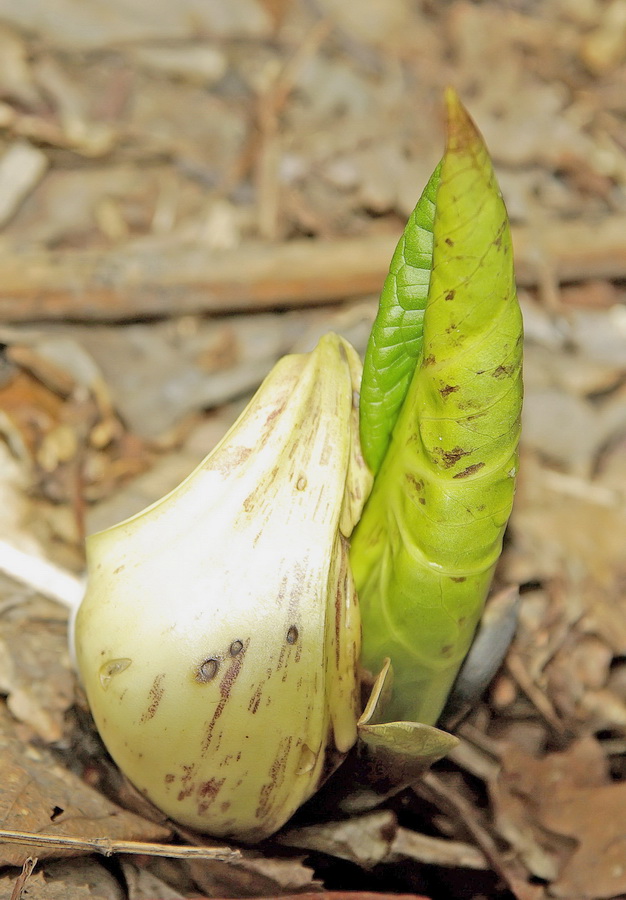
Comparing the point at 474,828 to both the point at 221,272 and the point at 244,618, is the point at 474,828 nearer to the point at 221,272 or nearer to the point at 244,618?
the point at 244,618

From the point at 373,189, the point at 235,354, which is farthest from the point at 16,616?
the point at 373,189

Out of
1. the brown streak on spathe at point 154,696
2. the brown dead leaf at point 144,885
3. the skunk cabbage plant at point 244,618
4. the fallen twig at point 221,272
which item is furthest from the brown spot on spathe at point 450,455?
the fallen twig at point 221,272

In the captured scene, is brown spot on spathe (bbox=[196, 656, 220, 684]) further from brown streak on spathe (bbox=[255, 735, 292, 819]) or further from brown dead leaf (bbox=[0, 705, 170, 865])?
brown dead leaf (bbox=[0, 705, 170, 865])

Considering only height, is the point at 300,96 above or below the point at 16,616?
above

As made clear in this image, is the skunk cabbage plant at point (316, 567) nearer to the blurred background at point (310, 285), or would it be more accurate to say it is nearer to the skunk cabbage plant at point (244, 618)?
the skunk cabbage plant at point (244, 618)

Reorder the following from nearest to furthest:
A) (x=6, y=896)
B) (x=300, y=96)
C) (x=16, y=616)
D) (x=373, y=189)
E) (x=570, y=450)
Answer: (x=6, y=896), (x=16, y=616), (x=570, y=450), (x=373, y=189), (x=300, y=96)

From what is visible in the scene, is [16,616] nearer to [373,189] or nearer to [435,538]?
[435,538]

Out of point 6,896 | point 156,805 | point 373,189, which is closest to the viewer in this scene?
point 6,896
